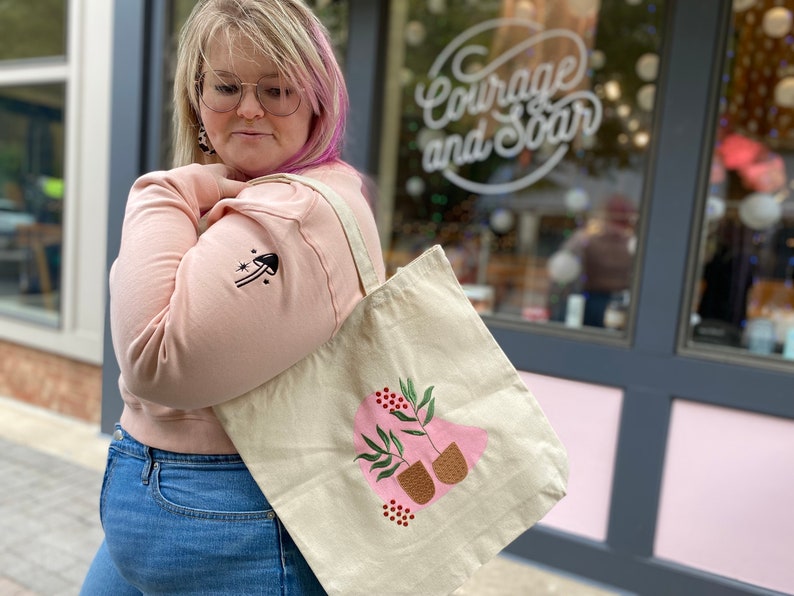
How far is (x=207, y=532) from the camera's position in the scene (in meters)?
0.99

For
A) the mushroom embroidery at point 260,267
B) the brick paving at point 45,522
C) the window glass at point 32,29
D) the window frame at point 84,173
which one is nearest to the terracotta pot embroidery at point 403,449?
the mushroom embroidery at point 260,267

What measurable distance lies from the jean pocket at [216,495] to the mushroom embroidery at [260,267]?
0.32 meters

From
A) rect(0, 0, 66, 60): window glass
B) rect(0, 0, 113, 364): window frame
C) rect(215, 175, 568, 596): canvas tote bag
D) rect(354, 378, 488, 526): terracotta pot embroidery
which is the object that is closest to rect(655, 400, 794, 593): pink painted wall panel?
rect(215, 175, 568, 596): canvas tote bag

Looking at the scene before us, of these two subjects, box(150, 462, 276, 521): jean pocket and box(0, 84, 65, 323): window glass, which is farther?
box(0, 84, 65, 323): window glass

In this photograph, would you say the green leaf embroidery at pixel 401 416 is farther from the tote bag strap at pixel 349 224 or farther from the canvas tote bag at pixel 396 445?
the tote bag strap at pixel 349 224

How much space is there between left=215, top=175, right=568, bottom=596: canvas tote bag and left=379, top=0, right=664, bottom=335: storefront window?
104 inches

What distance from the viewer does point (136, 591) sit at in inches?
47.3

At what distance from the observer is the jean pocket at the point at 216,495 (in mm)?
996

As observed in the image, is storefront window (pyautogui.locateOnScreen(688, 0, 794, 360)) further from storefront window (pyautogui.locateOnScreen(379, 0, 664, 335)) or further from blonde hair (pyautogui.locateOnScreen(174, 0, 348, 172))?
blonde hair (pyautogui.locateOnScreen(174, 0, 348, 172))

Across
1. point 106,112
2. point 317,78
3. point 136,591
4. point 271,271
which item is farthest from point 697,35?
point 106,112

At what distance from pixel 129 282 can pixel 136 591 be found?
0.66 m

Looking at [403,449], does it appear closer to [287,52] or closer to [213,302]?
[213,302]

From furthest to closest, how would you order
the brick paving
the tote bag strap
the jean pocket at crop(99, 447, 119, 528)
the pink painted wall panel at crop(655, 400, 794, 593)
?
the brick paving, the pink painted wall panel at crop(655, 400, 794, 593), the jean pocket at crop(99, 447, 119, 528), the tote bag strap

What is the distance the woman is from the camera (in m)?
0.89
